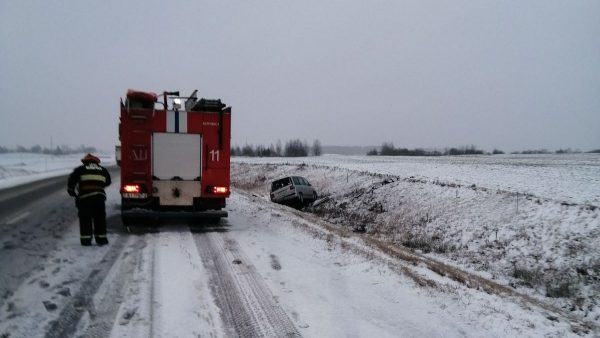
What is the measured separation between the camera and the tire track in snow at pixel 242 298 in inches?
192

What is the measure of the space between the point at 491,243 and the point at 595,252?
2721mm

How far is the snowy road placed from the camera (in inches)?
193

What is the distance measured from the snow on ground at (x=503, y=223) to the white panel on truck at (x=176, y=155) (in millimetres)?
7334

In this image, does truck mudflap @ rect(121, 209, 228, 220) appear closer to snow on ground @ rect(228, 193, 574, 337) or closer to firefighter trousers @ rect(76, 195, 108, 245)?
firefighter trousers @ rect(76, 195, 108, 245)

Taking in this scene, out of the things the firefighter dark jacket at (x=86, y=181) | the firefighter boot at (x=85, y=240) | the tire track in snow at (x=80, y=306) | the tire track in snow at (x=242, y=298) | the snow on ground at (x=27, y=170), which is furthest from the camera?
the snow on ground at (x=27, y=170)

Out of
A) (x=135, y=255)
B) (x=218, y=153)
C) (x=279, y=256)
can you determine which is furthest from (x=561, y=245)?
(x=135, y=255)

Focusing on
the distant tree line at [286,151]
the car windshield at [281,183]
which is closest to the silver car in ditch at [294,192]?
the car windshield at [281,183]

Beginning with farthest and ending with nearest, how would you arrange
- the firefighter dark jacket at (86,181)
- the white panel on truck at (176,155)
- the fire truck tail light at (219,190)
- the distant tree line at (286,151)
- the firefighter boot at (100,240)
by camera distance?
the distant tree line at (286,151) < the fire truck tail light at (219,190) < the white panel on truck at (176,155) < the firefighter dark jacket at (86,181) < the firefighter boot at (100,240)

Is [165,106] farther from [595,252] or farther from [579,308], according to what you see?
[595,252]

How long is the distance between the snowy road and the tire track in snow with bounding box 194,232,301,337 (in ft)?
0.05

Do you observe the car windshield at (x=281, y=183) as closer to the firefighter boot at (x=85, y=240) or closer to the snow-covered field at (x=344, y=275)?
the snow-covered field at (x=344, y=275)

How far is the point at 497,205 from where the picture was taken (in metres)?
15.3

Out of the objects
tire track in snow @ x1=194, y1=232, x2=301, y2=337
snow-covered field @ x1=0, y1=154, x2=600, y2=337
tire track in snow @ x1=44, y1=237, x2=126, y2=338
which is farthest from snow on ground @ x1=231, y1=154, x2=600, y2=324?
tire track in snow @ x1=44, y1=237, x2=126, y2=338

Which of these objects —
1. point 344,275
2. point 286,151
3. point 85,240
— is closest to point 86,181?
point 85,240
